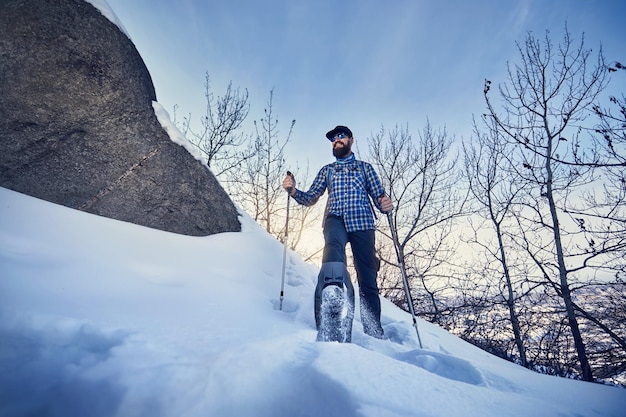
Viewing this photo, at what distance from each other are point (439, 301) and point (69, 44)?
35.7 feet

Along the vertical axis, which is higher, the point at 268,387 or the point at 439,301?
the point at 439,301

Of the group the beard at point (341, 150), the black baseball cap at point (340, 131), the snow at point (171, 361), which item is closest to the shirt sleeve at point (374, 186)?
the beard at point (341, 150)

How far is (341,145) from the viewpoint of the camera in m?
3.17

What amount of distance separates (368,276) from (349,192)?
0.92 metres

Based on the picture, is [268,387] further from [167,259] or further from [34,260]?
[167,259]

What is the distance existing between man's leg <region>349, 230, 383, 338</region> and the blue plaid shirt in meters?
0.12

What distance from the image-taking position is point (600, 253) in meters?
5.95

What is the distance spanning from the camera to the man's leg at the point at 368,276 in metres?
2.82

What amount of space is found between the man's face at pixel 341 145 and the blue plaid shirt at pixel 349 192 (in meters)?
0.07

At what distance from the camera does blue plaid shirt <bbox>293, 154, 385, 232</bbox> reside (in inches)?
112

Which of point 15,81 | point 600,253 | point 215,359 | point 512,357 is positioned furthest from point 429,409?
point 512,357

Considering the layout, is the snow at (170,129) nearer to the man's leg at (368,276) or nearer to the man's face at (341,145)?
the man's face at (341,145)

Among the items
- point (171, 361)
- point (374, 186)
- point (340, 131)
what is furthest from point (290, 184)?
point (171, 361)

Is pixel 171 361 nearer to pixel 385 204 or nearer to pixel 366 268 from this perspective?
pixel 366 268
